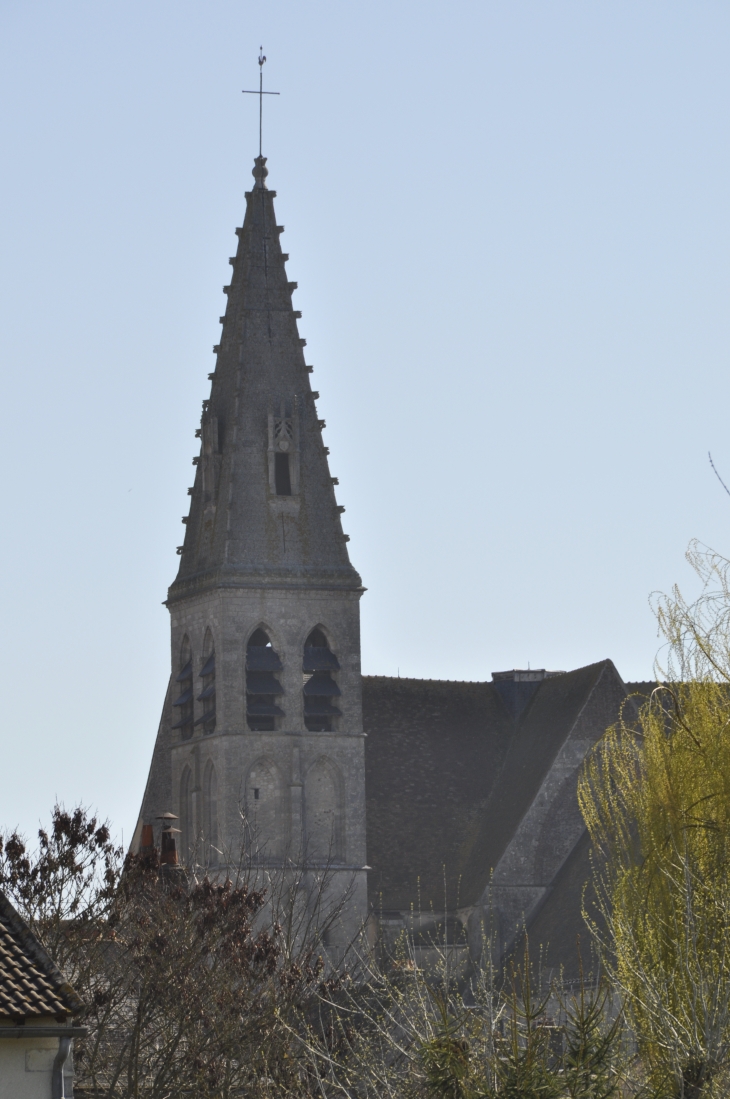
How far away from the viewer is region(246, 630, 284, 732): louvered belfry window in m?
46.4

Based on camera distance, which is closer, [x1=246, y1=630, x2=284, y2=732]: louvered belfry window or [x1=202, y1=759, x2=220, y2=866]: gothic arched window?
[x1=202, y1=759, x2=220, y2=866]: gothic arched window

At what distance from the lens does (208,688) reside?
46844 millimetres

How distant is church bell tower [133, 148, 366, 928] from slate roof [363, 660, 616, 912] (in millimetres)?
1940

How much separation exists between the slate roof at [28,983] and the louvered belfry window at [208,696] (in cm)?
2629

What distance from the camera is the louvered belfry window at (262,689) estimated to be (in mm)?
46438

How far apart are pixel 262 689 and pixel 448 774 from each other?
5.44 m

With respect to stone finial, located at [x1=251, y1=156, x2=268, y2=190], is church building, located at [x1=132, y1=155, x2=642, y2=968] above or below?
below

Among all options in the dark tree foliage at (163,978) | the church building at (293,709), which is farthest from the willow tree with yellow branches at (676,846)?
the church building at (293,709)

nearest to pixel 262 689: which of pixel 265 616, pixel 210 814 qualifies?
pixel 265 616

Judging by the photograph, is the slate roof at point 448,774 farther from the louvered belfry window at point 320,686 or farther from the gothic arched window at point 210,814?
the gothic arched window at point 210,814

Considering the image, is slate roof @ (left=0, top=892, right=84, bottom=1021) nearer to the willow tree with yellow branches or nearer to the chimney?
the willow tree with yellow branches

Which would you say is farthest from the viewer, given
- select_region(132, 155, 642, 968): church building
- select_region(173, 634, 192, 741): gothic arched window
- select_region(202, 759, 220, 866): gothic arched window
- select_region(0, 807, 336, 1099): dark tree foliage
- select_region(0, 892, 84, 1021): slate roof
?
select_region(173, 634, 192, 741): gothic arched window

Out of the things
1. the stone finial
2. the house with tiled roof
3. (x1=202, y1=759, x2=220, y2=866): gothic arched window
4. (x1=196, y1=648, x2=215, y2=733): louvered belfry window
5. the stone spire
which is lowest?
the house with tiled roof

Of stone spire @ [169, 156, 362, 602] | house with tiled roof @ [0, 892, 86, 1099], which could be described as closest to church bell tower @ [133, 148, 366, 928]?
stone spire @ [169, 156, 362, 602]
